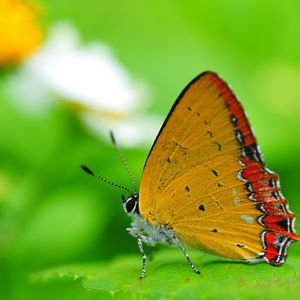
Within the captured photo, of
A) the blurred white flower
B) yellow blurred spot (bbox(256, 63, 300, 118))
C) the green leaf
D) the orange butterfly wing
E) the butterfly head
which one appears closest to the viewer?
the green leaf

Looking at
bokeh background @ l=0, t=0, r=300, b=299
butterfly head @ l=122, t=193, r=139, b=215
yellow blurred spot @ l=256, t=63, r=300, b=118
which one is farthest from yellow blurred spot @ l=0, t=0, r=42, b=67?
yellow blurred spot @ l=256, t=63, r=300, b=118

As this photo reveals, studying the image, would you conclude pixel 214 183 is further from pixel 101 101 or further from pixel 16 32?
pixel 101 101

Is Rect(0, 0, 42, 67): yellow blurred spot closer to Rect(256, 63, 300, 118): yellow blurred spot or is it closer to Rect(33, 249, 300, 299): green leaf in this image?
Rect(33, 249, 300, 299): green leaf

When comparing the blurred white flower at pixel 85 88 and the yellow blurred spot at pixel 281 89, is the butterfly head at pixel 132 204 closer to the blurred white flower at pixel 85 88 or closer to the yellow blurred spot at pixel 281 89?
the blurred white flower at pixel 85 88

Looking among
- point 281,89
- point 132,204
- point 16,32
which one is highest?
point 281,89

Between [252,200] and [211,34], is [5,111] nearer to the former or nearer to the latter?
[211,34]

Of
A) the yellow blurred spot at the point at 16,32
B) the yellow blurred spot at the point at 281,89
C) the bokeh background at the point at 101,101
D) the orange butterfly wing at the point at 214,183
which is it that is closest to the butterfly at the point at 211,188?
the orange butterfly wing at the point at 214,183

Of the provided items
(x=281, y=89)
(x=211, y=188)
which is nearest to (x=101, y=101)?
(x=211, y=188)
